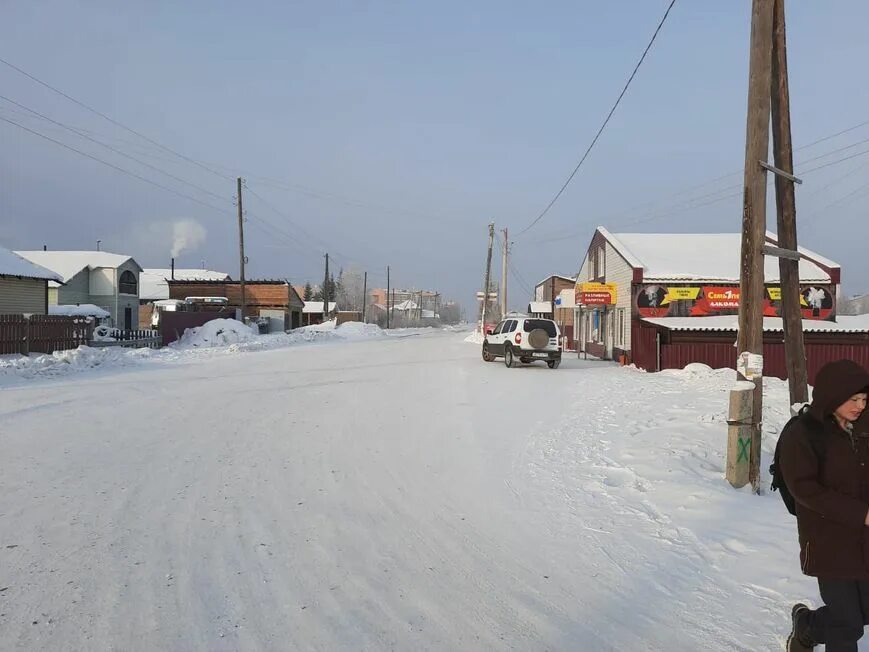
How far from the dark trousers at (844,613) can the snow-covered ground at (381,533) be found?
0.57m

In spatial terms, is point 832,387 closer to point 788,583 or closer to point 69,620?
point 788,583

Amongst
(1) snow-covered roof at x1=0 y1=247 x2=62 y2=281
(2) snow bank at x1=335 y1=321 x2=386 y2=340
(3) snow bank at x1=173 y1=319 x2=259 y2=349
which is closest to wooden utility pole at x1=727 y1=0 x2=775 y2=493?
(1) snow-covered roof at x1=0 y1=247 x2=62 y2=281

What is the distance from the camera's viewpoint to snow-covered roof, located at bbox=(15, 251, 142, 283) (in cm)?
4866

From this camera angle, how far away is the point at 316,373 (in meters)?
18.4

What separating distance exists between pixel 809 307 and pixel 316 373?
18.3 meters

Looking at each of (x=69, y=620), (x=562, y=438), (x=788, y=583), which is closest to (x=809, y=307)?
(x=562, y=438)

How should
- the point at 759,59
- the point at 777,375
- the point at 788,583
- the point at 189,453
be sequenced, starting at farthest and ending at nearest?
1. the point at 777,375
2. the point at 189,453
3. the point at 759,59
4. the point at 788,583

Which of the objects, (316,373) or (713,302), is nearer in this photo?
(316,373)

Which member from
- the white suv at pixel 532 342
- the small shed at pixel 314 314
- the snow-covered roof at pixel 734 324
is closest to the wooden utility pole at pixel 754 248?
the snow-covered roof at pixel 734 324

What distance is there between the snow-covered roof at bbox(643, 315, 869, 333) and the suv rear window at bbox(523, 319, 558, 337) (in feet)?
11.3

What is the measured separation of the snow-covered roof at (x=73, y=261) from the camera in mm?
48656

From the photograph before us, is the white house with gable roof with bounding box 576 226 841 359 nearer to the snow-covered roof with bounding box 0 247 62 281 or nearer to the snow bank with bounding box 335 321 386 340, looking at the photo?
the snow-covered roof with bounding box 0 247 62 281

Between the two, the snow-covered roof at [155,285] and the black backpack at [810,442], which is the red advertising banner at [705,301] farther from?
the snow-covered roof at [155,285]

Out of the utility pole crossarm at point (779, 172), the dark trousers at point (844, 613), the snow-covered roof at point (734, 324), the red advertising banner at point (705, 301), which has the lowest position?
the dark trousers at point (844, 613)
